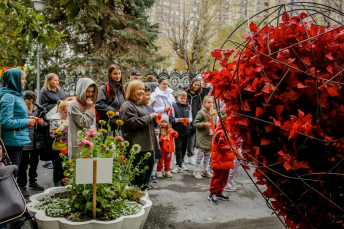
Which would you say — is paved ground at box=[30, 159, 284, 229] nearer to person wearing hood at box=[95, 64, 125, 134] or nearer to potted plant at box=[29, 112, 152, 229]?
potted plant at box=[29, 112, 152, 229]

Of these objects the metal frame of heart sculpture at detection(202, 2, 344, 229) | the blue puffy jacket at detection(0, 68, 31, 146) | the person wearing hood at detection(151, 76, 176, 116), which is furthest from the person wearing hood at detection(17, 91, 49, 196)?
the metal frame of heart sculpture at detection(202, 2, 344, 229)

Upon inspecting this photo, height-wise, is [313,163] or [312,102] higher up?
[312,102]

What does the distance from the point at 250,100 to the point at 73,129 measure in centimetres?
300

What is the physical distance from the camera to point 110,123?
4680 mm

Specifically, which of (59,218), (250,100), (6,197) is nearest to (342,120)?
(250,100)

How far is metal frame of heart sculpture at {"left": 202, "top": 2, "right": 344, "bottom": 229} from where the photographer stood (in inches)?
55.9

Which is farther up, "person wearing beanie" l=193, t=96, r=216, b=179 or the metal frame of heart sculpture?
the metal frame of heart sculpture

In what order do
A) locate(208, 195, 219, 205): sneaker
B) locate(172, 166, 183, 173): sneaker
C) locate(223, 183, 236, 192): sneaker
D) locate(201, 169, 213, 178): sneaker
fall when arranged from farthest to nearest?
locate(172, 166, 183, 173): sneaker < locate(201, 169, 213, 178): sneaker < locate(223, 183, 236, 192): sneaker < locate(208, 195, 219, 205): sneaker

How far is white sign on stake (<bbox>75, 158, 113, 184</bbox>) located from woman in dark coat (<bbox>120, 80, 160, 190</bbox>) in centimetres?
128

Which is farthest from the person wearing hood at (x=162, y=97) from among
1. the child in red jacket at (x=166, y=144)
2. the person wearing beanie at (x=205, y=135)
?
the person wearing beanie at (x=205, y=135)

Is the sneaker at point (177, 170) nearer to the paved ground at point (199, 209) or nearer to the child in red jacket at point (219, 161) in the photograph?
the paved ground at point (199, 209)

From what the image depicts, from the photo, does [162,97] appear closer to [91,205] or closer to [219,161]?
[219,161]

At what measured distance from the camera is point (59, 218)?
2.93 meters

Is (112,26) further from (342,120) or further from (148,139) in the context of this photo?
(342,120)
